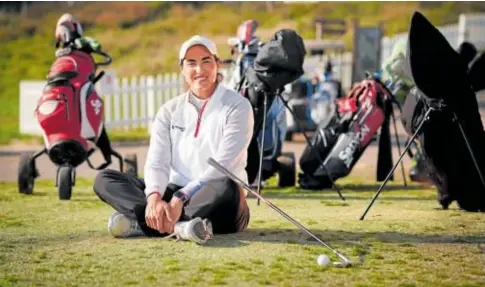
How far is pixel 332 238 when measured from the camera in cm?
805

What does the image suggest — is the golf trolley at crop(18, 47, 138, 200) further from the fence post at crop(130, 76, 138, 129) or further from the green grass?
the fence post at crop(130, 76, 138, 129)

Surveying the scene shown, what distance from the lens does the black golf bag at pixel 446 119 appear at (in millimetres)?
8789

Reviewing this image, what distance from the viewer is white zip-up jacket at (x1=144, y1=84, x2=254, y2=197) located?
7.95 metres

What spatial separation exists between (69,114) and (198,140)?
9.53 feet

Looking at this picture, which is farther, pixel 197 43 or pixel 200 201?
pixel 197 43

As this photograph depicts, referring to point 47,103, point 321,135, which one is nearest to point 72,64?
point 47,103

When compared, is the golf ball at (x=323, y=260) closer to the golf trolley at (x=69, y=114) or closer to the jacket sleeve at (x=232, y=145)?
the jacket sleeve at (x=232, y=145)

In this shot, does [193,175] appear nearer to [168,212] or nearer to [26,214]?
[168,212]

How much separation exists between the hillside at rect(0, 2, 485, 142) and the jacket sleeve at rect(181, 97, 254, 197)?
1117 inches

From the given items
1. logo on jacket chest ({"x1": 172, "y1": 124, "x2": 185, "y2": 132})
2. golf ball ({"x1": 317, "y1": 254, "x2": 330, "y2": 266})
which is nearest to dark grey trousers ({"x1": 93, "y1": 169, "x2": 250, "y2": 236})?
logo on jacket chest ({"x1": 172, "y1": 124, "x2": 185, "y2": 132})

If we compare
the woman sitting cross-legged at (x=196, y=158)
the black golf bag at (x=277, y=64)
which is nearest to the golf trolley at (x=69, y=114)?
the black golf bag at (x=277, y=64)

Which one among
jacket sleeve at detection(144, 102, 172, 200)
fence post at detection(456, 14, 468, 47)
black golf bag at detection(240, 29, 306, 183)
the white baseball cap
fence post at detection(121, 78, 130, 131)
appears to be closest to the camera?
jacket sleeve at detection(144, 102, 172, 200)

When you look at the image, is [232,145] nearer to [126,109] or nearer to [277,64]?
[277,64]

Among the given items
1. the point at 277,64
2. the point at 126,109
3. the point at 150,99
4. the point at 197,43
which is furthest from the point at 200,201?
the point at 150,99
